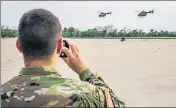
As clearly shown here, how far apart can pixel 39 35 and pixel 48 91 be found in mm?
134

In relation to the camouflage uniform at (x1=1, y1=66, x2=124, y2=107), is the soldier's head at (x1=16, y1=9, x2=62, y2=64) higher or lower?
higher

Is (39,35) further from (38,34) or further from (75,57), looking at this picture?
(75,57)

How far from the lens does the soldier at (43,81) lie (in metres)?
1.00

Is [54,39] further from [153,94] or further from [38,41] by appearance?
[153,94]

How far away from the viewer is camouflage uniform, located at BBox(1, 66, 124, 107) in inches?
39.3

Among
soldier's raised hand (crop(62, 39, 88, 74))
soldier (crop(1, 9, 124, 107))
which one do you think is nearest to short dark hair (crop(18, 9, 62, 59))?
soldier (crop(1, 9, 124, 107))

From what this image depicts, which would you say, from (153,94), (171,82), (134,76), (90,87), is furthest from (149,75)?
(90,87)

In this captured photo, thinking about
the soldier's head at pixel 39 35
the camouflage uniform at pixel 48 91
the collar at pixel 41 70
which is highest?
the soldier's head at pixel 39 35

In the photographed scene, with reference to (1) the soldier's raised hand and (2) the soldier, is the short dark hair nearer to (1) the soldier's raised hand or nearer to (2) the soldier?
(2) the soldier

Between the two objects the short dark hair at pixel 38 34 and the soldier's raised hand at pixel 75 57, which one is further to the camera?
the soldier's raised hand at pixel 75 57

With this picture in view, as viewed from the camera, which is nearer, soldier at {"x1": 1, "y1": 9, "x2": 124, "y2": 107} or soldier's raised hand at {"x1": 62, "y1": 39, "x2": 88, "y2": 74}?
soldier at {"x1": 1, "y1": 9, "x2": 124, "y2": 107}

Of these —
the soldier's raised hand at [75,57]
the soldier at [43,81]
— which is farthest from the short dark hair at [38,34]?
the soldier's raised hand at [75,57]

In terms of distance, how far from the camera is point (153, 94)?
5422 mm

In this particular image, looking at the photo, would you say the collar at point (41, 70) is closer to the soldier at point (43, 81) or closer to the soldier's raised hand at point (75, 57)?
the soldier at point (43, 81)
